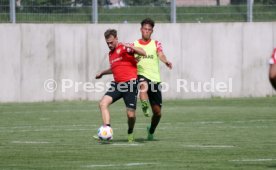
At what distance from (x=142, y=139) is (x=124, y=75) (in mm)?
1522

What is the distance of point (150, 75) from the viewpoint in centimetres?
1734

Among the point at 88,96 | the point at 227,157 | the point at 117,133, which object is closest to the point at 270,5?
the point at 88,96

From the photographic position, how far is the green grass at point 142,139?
12.7 metres

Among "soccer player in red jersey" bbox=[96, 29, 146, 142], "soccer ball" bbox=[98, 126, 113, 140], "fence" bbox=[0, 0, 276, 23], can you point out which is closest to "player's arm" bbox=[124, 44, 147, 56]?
"soccer player in red jersey" bbox=[96, 29, 146, 142]

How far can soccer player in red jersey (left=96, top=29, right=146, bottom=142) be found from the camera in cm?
1641

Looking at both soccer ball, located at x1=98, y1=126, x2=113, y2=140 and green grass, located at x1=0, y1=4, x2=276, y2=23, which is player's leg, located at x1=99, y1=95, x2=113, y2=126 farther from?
green grass, located at x1=0, y1=4, x2=276, y2=23

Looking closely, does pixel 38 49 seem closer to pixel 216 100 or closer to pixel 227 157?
pixel 216 100

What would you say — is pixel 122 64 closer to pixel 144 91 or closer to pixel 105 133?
pixel 144 91

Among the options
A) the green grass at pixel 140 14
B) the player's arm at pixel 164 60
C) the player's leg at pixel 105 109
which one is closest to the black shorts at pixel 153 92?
the player's arm at pixel 164 60

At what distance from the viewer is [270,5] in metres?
32.9

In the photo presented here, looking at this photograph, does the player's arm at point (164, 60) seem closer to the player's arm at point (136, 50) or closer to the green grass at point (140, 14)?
the player's arm at point (136, 50)

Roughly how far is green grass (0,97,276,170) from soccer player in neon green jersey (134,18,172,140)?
520 mm

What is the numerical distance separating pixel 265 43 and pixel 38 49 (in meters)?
8.29

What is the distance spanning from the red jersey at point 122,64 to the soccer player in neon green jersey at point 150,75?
0.59 metres
